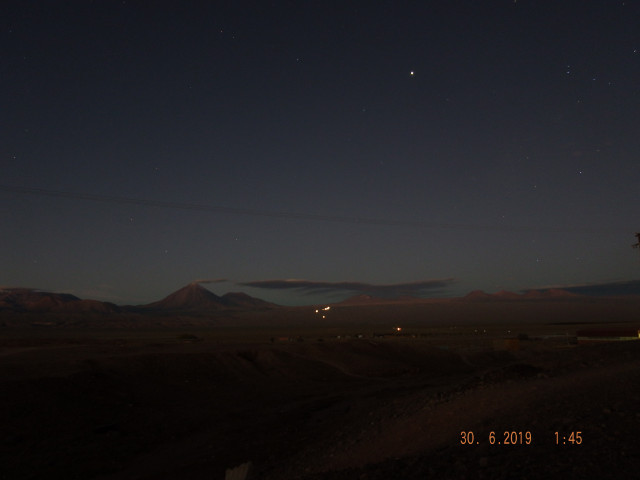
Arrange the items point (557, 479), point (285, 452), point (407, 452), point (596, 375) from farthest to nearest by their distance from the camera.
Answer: point (285, 452) < point (596, 375) < point (407, 452) < point (557, 479)

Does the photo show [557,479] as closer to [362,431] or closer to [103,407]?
[362,431]

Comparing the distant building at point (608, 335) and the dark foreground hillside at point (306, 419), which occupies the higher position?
the dark foreground hillside at point (306, 419)

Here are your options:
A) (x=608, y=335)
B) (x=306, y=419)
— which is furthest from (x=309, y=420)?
(x=608, y=335)

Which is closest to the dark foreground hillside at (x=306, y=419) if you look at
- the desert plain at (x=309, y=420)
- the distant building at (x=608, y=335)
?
the desert plain at (x=309, y=420)

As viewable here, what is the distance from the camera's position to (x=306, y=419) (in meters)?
22.0

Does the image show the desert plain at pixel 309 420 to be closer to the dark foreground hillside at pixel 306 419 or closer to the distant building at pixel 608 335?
the dark foreground hillside at pixel 306 419

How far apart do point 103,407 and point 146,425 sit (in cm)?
310

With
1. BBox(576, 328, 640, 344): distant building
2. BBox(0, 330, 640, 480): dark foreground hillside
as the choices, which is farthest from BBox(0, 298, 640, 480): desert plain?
BBox(576, 328, 640, 344): distant building

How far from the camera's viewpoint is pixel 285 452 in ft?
53.0

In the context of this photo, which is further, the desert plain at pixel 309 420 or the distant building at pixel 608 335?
the distant building at pixel 608 335

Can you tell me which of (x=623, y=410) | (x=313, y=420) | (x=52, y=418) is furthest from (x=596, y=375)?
(x=52, y=418)

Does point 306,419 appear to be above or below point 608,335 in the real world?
above

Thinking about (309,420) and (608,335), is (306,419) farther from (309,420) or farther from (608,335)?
(608,335)

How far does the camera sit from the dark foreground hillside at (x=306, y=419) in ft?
27.9
